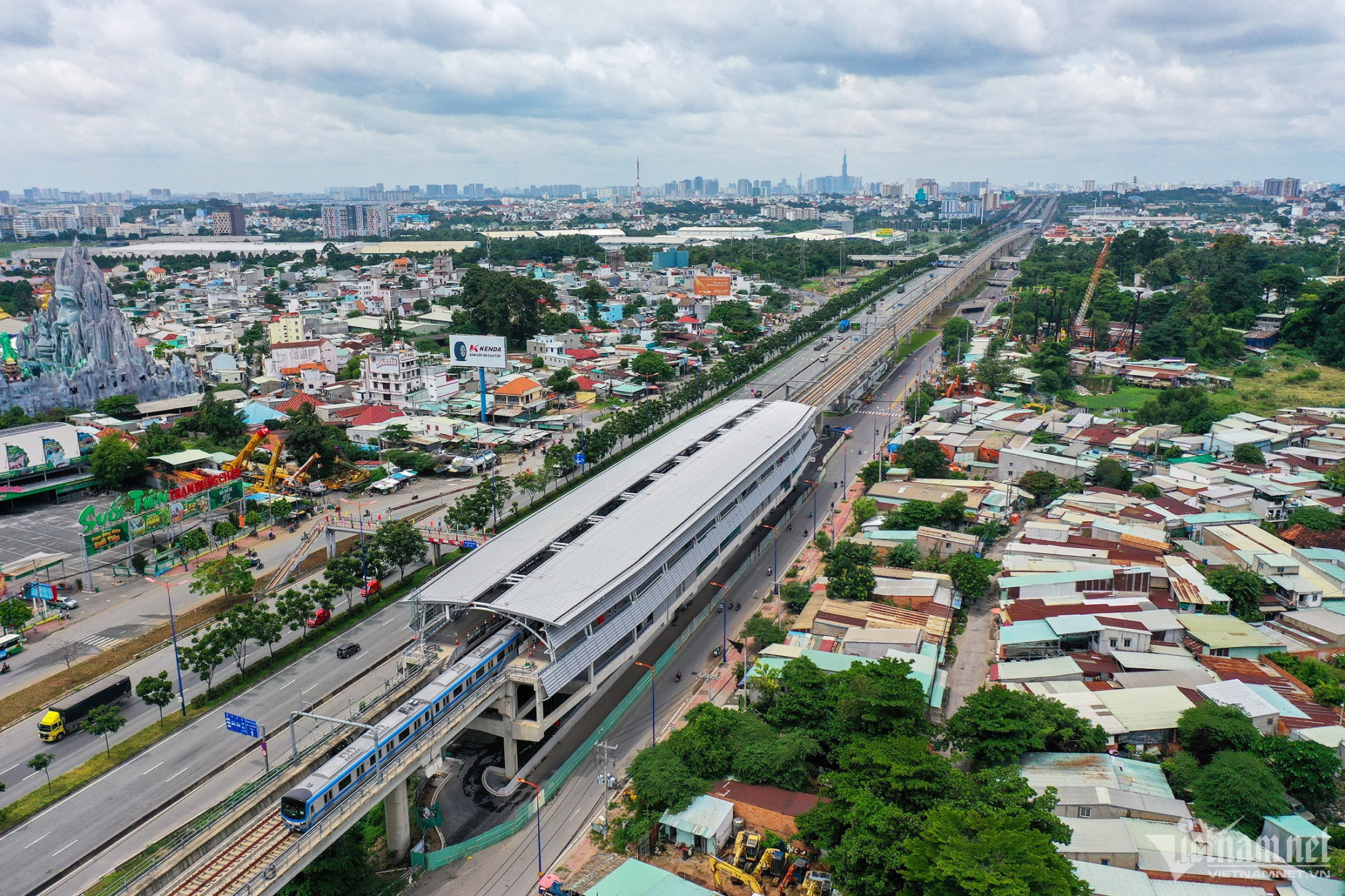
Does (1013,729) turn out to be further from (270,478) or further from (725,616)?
(270,478)

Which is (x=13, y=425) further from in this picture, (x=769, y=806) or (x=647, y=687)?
(x=769, y=806)

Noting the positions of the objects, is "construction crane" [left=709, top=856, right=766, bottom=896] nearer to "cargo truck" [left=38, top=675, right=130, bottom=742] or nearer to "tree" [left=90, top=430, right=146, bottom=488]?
"cargo truck" [left=38, top=675, right=130, bottom=742]

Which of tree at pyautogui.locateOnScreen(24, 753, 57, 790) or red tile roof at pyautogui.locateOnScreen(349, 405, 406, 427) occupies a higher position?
red tile roof at pyautogui.locateOnScreen(349, 405, 406, 427)

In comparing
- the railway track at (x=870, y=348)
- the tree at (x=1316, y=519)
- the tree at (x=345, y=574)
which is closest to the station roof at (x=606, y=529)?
the tree at (x=345, y=574)

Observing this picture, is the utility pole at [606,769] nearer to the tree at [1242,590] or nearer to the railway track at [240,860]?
the railway track at [240,860]

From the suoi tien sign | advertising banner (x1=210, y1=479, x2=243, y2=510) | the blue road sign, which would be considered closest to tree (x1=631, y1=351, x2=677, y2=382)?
advertising banner (x1=210, y1=479, x2=243, y2=510)

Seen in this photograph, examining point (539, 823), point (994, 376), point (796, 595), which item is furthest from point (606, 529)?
point (994, 376)

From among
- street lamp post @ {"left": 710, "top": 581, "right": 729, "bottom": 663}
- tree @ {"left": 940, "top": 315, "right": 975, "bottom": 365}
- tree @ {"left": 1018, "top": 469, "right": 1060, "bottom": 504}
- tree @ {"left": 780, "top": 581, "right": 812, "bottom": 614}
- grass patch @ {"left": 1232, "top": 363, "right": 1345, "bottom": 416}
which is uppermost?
tree @ {"left": 940, "top": 315, "right": 975, "bottom": 365}
